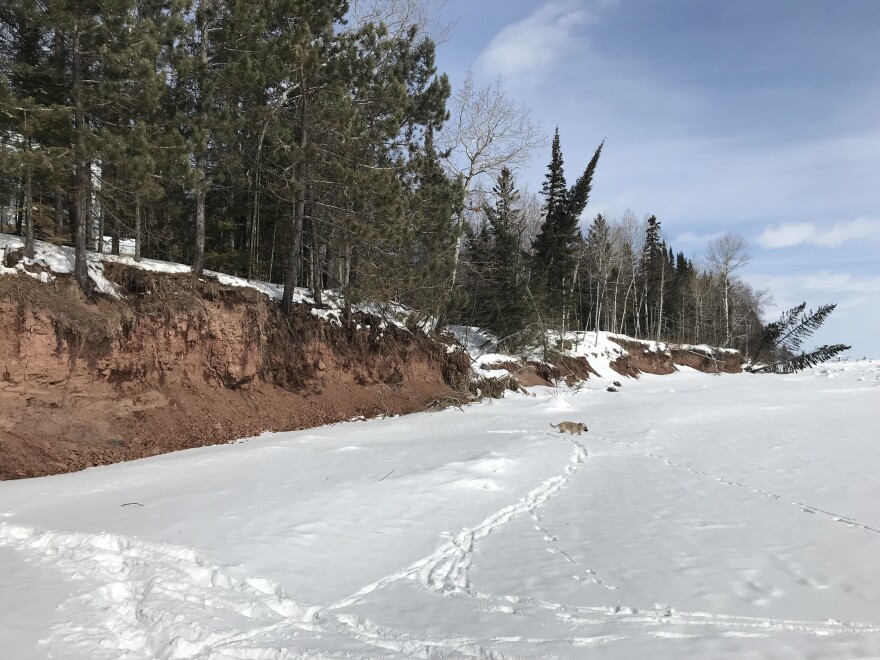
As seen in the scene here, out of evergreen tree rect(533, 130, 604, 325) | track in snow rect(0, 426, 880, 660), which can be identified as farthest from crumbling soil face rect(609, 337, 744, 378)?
track in snow rect(0, 426, 880, 660)

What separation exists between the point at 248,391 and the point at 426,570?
1108 cm

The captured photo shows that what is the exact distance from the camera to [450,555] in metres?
5.96

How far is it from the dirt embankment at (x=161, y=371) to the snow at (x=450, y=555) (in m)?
1.30

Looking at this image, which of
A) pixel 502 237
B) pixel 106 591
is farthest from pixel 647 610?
pixel 502 237

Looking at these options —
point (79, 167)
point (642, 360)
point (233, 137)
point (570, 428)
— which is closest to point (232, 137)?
point (233, 137)

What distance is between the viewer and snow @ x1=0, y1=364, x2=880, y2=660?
3912 millimetres

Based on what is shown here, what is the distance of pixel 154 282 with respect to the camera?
44.3 ft

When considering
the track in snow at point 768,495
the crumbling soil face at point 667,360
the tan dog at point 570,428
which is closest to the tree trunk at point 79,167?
the tan dog at point 570,428

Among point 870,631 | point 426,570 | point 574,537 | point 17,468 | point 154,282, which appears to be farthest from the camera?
point 154,282

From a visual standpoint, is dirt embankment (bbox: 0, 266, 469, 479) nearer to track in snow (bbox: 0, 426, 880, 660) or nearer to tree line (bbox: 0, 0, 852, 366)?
tree line (bbox: 0, 0, 852, 366)

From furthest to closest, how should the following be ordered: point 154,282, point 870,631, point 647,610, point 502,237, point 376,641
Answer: point 502,237
point 154,282
point 647,610
point 376,641
point 870,631

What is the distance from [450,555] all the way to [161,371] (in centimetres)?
1048

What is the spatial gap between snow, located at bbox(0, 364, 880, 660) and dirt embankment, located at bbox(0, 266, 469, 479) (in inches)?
51.1

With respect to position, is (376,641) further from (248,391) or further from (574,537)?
(248,391)
